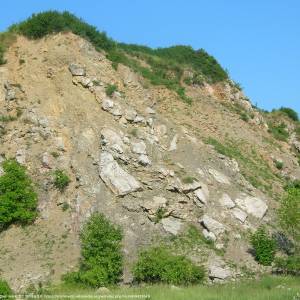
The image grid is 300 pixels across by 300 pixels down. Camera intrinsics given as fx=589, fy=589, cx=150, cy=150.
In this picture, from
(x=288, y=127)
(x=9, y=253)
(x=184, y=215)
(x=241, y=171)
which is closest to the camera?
(x=9, y=253)

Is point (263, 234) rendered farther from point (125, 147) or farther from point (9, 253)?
point (9, 253)

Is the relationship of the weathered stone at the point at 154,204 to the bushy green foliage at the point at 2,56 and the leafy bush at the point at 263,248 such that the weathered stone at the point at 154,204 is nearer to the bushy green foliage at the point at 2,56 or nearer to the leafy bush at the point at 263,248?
the leafy bush at the point at 263,248

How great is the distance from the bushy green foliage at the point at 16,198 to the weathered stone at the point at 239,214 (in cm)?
1059

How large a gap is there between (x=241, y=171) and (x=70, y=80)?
11913 mm

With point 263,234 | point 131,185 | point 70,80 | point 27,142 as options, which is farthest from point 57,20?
point 263,234

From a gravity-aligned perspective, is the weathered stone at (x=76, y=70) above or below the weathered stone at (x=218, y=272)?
above

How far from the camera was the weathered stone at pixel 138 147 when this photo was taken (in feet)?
109

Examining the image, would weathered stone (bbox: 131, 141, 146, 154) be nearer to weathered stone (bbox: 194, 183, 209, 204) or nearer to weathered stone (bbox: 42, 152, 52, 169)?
weathered stone (bbox: 194, 183, 209, 204)

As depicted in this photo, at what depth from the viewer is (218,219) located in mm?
30969

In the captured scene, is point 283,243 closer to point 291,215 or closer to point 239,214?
point 291,215

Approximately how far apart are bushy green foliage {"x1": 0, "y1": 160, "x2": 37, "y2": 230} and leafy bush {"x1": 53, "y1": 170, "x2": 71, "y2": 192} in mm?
1305

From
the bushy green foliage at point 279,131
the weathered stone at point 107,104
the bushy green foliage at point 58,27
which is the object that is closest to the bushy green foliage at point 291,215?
the weathered stone at point 107,104

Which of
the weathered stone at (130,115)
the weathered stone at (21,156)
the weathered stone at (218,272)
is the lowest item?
the weathered stone at (218,272)

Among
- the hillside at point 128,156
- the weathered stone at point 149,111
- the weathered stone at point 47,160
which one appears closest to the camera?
the hillside at point 128,156
